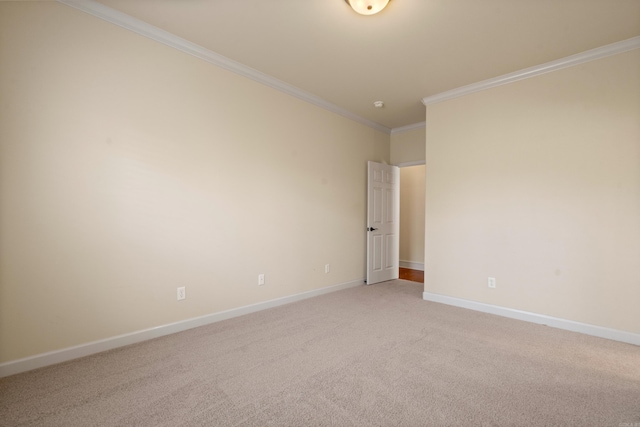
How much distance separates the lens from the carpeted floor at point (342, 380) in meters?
1.64

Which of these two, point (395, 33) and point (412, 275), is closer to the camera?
point (395, 33)

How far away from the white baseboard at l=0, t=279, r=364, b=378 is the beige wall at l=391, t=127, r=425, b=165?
336cm

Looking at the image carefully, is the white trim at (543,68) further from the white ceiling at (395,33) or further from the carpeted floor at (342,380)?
the carpeted floor at (342,380)

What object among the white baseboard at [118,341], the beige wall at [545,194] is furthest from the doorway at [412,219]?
the white baseboard at [118,341]

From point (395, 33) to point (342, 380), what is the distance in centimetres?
294

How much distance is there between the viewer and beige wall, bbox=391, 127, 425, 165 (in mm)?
5148

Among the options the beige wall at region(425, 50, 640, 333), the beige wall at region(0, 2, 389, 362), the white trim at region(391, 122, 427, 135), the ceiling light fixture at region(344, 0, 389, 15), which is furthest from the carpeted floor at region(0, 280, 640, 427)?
the white trim at region(391, 122, 427, 135)

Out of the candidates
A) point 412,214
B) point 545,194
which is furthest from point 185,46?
point 412,214

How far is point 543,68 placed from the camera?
10.4ft

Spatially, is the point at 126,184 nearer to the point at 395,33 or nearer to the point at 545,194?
the point at 395,33

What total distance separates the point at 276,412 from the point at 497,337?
2262 millimetres

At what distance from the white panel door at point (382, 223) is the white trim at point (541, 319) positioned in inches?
45.1

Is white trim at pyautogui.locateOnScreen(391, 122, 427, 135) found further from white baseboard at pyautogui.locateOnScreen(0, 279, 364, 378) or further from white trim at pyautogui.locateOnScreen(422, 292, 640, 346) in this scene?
white baseboard at pyautogui.locateOnScreen(0, 279, 364, 378)

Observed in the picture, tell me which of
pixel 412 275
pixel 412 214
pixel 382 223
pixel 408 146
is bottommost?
pixel 412 275
